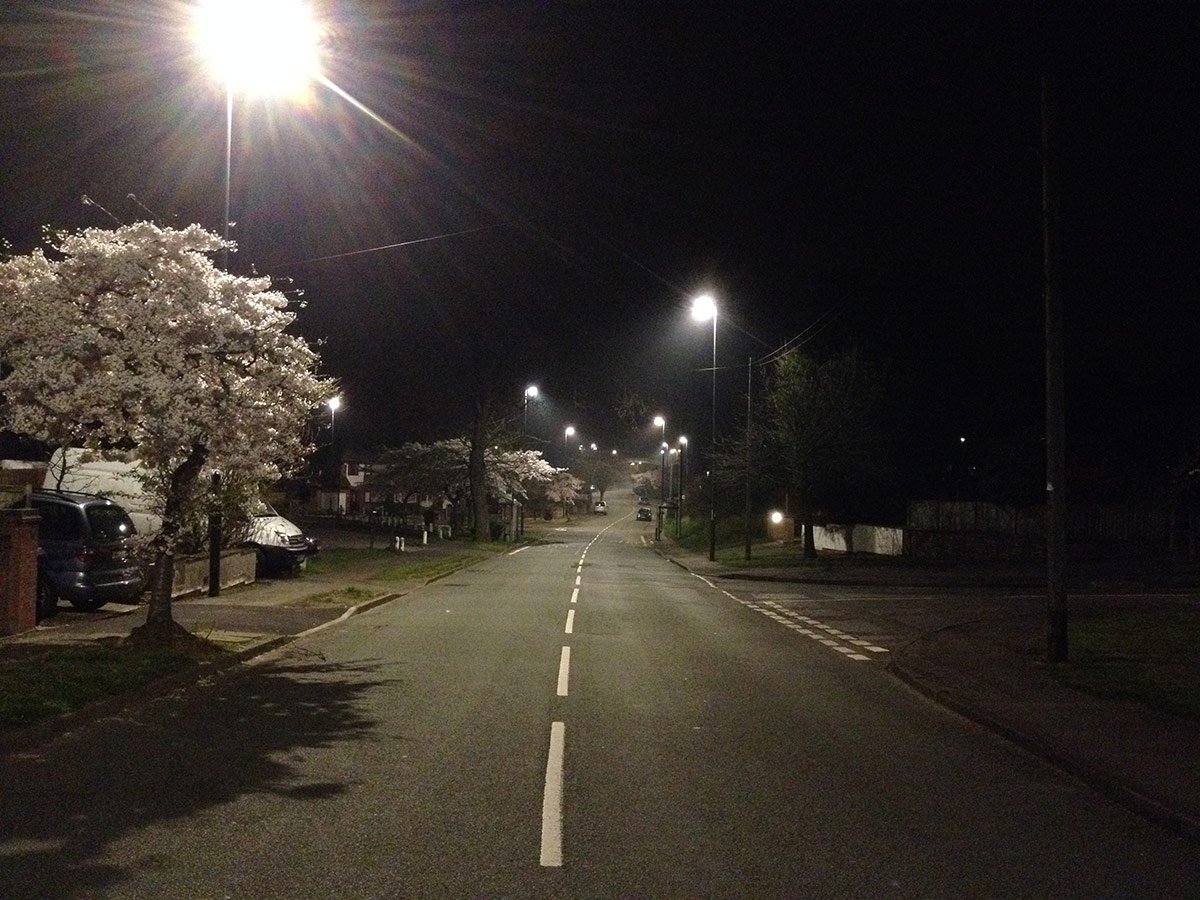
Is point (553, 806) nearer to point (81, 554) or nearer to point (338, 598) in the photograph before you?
point (81, 554)

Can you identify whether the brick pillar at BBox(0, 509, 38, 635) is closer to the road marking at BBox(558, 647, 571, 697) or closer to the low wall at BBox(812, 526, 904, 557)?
the road marking at BBox(558, 647, 571, 697)

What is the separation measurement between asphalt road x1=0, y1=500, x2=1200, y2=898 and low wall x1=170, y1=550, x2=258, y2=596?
8.45 metres

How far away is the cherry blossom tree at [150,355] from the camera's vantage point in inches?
495

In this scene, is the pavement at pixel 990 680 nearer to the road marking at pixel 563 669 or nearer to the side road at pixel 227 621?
the side road at pixel 227 621

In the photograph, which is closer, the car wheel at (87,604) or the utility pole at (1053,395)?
the utility pole at (1053,395)

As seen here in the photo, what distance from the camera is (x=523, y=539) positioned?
68438 mm

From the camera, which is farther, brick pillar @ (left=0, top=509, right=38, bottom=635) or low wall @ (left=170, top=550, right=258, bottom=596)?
low wall @ (left=170, top=550, right=258, bottom=596)

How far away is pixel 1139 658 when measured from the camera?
1518cm

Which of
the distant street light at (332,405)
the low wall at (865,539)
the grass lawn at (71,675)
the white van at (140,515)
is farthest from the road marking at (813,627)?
the low wall at (865,539)

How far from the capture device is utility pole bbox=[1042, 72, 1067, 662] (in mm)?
14500

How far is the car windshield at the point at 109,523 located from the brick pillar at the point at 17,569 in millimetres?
2167

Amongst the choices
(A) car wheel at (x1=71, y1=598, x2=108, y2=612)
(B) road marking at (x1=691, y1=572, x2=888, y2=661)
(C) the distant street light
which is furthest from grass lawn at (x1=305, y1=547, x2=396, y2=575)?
(A) car wheel at (x1=71, y1=598, x2=108, y2=612)

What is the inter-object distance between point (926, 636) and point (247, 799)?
13286 mm

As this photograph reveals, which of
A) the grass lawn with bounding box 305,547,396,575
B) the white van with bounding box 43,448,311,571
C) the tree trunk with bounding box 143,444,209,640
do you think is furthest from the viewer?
the grass lawn with bounding box 305,547,396,575
